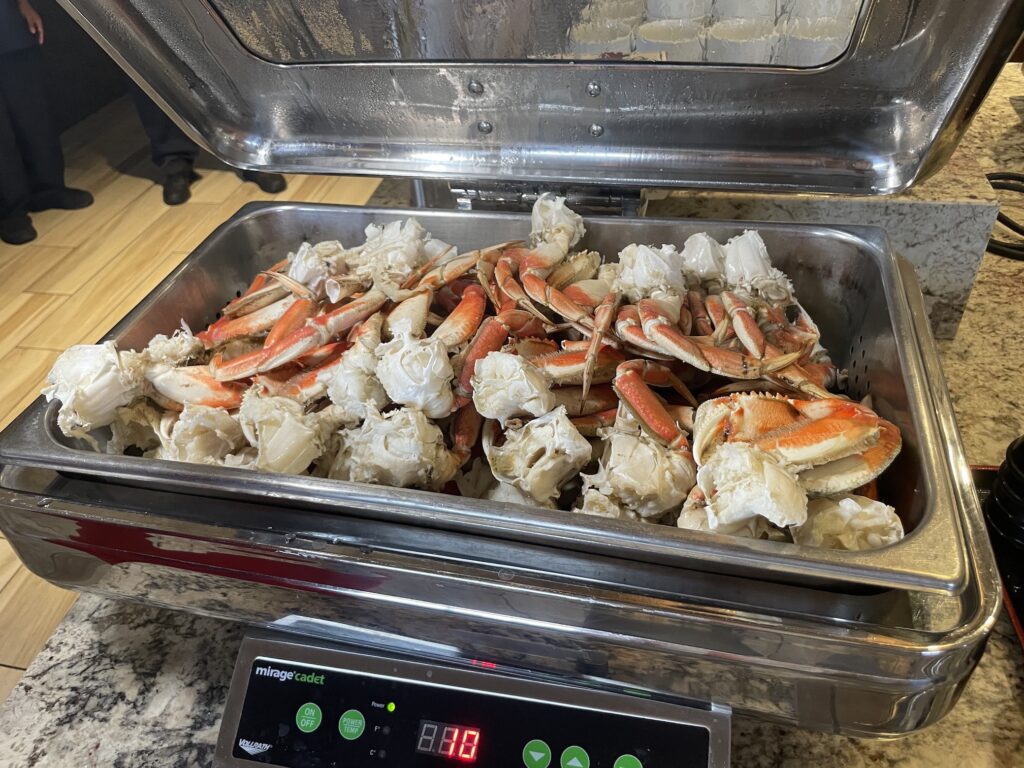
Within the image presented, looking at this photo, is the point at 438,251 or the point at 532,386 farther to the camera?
the point at 438,251

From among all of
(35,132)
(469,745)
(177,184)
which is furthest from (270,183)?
(469,745)

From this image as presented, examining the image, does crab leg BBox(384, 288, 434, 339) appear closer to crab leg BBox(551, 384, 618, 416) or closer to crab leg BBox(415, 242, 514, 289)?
crab leg BBox(415, 242, 514, 289)

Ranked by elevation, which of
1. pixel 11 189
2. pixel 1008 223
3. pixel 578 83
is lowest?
pixel 11 189

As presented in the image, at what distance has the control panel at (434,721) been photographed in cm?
66

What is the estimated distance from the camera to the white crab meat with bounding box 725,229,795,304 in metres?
0.99

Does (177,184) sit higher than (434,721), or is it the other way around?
(434,721)

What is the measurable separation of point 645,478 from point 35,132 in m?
3.36

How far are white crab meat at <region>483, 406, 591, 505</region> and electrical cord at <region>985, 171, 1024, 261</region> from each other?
1.07 metres

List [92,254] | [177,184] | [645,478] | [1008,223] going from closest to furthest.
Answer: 1. [645,478]
2. [1008,223]
3. [92,254]
4. [177,184]

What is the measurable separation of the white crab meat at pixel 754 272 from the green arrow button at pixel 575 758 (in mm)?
642

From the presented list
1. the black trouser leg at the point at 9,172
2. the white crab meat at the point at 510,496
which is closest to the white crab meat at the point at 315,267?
the white crab meat at the point at 510,496

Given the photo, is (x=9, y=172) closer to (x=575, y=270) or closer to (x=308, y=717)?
(x=575, y=270)

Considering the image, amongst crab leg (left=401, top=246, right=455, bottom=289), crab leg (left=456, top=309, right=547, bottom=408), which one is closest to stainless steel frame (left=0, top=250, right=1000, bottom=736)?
crab leg (left=456, top=309, right=547, bottom=408)

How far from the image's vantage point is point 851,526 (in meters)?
0.71
